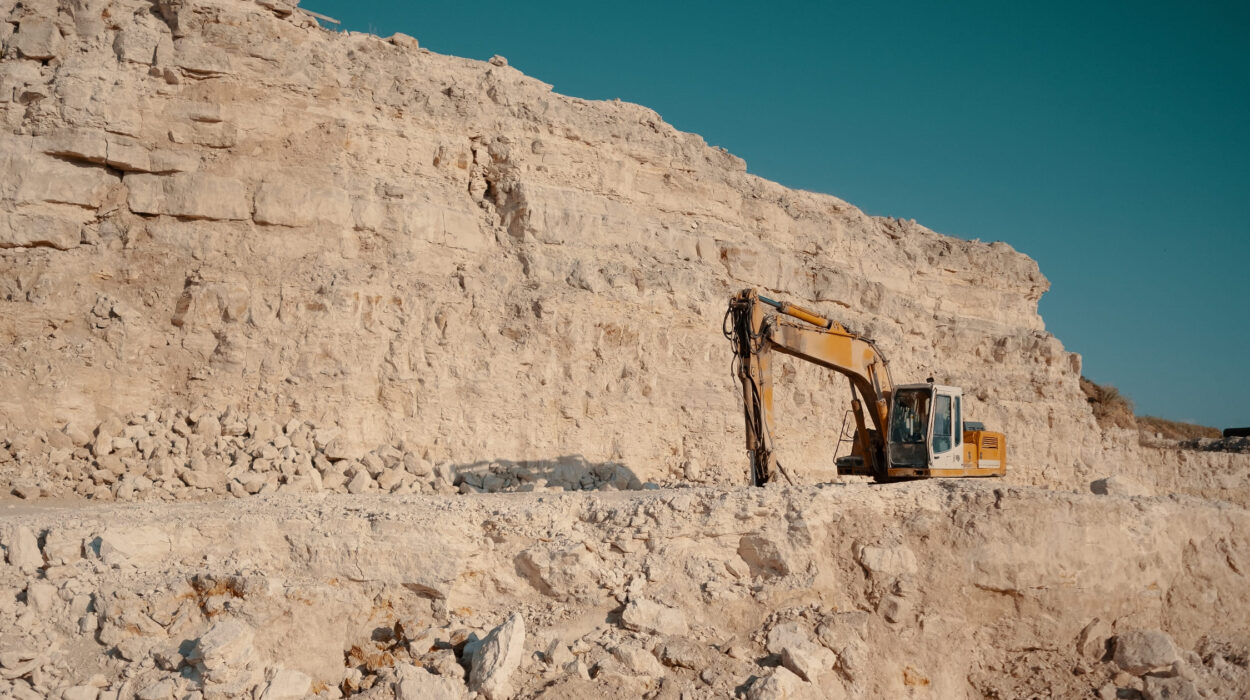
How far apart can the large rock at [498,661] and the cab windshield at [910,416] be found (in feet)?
19.6

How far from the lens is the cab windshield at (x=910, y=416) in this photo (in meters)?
11.5

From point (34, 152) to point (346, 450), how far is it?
6.28 metres

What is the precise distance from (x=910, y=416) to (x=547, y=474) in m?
5.65

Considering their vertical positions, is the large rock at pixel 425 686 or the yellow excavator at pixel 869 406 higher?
the yellow excavator at pixel 869 406

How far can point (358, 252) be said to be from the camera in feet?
48.9

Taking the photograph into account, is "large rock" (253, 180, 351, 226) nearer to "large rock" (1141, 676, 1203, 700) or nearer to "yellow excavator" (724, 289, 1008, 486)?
"yellow excavator" (724, 289, 1008, 486)

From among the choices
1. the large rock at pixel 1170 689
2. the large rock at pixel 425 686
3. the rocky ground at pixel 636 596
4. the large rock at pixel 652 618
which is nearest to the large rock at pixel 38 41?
the rocky ground at pixel 636 596

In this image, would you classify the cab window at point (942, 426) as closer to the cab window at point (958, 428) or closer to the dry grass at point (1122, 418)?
the cab window at point (958, 428)

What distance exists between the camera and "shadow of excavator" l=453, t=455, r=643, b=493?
550 inches

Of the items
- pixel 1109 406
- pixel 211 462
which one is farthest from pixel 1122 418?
pixel 211 462

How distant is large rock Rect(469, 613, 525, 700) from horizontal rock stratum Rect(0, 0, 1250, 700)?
0.05 metres

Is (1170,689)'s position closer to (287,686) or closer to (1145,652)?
(1145,652)

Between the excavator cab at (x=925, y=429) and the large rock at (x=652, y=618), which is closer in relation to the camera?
the large rock at (x=652, y=618)

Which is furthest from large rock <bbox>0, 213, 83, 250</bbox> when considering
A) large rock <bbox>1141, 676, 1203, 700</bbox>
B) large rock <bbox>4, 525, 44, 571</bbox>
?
large rock <bbox>1141, 676, 1203, 700</bbox>
